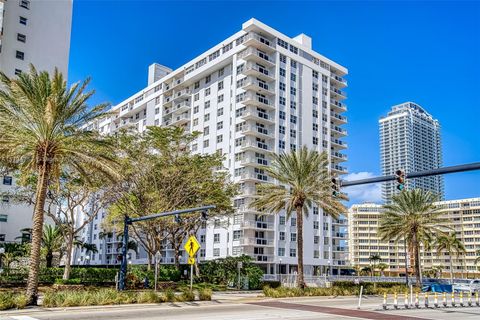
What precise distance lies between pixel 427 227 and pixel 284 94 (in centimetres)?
3780

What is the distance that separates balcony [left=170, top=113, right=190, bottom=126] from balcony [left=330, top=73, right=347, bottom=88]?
28.9 meters

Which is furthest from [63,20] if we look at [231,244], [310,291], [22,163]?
[310,291]

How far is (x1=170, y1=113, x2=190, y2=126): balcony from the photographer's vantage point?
93.4 m

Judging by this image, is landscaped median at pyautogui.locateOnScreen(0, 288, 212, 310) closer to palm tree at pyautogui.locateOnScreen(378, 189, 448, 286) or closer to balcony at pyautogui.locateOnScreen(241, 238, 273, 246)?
palm tree at pyautogui.locateOnScreen(378, 189, 448, 286)

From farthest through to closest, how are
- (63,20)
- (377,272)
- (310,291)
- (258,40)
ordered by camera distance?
1. (377,272)
2. (258,40)
3. (63,20)
4. (310,291)

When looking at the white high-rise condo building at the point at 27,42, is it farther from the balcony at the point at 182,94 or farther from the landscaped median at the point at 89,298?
the landscaped median at the point at 89,298

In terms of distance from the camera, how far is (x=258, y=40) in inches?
3216

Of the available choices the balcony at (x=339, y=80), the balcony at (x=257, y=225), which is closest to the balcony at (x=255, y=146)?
the balcony at (x=257, y=225)

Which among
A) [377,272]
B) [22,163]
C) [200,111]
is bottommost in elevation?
[377,272]

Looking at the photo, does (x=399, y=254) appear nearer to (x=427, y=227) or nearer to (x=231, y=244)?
(x=231, y=244)

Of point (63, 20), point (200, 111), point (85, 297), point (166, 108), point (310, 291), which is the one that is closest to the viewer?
point (85, 297)

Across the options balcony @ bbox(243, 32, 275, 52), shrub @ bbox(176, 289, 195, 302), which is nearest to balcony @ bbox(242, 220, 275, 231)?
balcony @ bbox(243, 32, 275, 52)

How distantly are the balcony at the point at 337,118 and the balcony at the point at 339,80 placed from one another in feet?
20.2

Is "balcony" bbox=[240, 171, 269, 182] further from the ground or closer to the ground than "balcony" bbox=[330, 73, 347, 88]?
closer to the ground
